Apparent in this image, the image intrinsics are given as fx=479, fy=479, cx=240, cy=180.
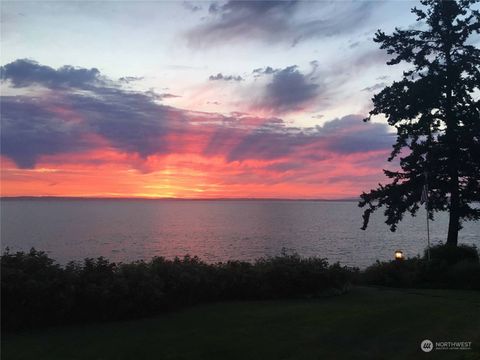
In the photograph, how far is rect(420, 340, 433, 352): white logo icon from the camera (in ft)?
28.8

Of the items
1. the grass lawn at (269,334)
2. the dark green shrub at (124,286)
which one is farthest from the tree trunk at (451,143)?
the dark green shrub at (124,286)

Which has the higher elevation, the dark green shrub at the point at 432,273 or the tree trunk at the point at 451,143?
the tree trunk at the point at 451,143

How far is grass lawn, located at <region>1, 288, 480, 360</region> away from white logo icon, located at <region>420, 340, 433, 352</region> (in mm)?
130

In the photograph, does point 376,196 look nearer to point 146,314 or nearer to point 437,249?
point 437,249

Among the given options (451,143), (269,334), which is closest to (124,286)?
(269,334)

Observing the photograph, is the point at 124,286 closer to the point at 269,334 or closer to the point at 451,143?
the point at 269,334

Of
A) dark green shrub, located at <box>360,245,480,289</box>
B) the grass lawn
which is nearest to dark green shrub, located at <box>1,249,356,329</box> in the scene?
the grass lawn

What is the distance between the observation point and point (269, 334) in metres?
9.59

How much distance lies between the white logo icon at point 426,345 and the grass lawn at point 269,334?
0.43 ft

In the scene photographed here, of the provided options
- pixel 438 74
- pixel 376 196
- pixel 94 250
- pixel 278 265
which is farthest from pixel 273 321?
pixel 94 250

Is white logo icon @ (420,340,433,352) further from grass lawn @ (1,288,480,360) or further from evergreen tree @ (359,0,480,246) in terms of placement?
evergreen tree @ (359,0,480,246)

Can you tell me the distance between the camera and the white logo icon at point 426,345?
879 centimetres

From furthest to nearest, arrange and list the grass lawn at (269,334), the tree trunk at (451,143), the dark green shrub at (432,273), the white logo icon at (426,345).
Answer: the tree trunk at (451,143)
the dark green shrub at (432,273)
the white logo icon at (426,345)
the grass lawn at (269,334)

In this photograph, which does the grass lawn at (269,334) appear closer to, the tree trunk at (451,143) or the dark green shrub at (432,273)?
the dark green shrub at (432,273)
